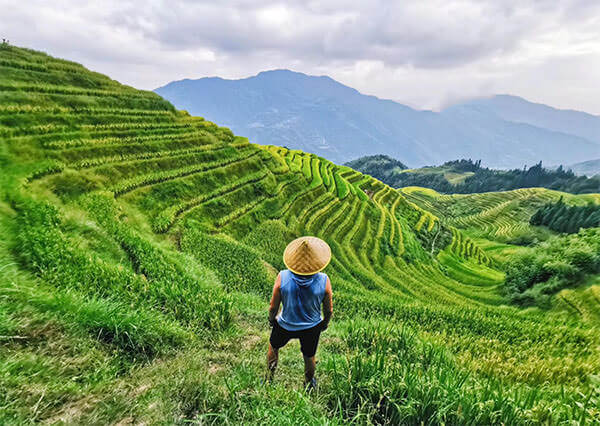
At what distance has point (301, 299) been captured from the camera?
127 inches

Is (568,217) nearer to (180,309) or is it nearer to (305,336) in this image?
(305,336)

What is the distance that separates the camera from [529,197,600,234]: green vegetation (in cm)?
5741

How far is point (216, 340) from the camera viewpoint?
4.70m

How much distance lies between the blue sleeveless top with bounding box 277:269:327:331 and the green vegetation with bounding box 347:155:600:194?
148937mm

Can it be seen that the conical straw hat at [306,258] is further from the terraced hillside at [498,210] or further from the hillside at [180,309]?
the terraced hillside at [498,210]

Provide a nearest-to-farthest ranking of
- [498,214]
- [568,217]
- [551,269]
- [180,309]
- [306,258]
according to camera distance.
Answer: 1. [306,258]
2. [180,309]
3. [551,269]
4. [568,217]
5. [498,214]

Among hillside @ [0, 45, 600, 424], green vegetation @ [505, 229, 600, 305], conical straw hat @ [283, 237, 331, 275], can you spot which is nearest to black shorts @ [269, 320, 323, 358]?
hillside @ [0, 45, 600, 424]

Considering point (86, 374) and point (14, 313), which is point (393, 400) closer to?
point (86, 374)

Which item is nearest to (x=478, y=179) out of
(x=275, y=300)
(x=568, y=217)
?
(x=568, y=217)

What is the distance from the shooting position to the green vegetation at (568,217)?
57406 millimetres

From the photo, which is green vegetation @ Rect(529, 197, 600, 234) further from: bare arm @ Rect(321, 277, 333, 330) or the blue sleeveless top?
the blue sleeveless top

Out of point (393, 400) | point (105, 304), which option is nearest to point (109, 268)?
point (105, 304)

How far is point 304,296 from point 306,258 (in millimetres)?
477

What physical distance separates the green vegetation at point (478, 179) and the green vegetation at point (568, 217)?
5992 centimetres
